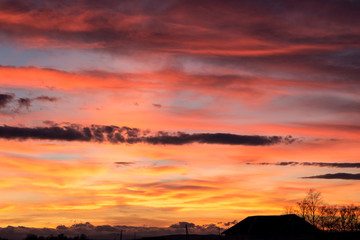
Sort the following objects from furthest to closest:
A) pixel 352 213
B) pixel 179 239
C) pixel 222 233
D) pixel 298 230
Answer: 1. pixel 352 213
2. pixel 179 239
3. pixel 222 233
4. pixel 298 230

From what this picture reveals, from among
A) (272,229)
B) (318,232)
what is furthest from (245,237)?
(318,232)

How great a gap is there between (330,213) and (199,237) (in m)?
40.0

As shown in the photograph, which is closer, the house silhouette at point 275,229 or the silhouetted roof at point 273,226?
the house silhouette at point 275,229

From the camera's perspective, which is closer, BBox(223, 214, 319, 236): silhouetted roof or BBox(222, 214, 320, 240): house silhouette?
BBox(222, 214, 320, 240): house silhouette

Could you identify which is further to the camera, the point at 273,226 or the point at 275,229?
the point at 273,226

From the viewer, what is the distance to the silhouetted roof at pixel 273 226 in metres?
93.5

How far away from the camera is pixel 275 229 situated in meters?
94.2

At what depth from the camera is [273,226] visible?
312 feet

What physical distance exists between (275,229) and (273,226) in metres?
1.02

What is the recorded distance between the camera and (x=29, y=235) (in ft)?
379

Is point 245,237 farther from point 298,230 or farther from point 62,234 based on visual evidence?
point 62,234

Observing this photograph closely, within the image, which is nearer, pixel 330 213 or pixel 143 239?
pixel 143 239

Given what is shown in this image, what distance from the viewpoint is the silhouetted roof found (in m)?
93.5

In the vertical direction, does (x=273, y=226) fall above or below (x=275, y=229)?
above
